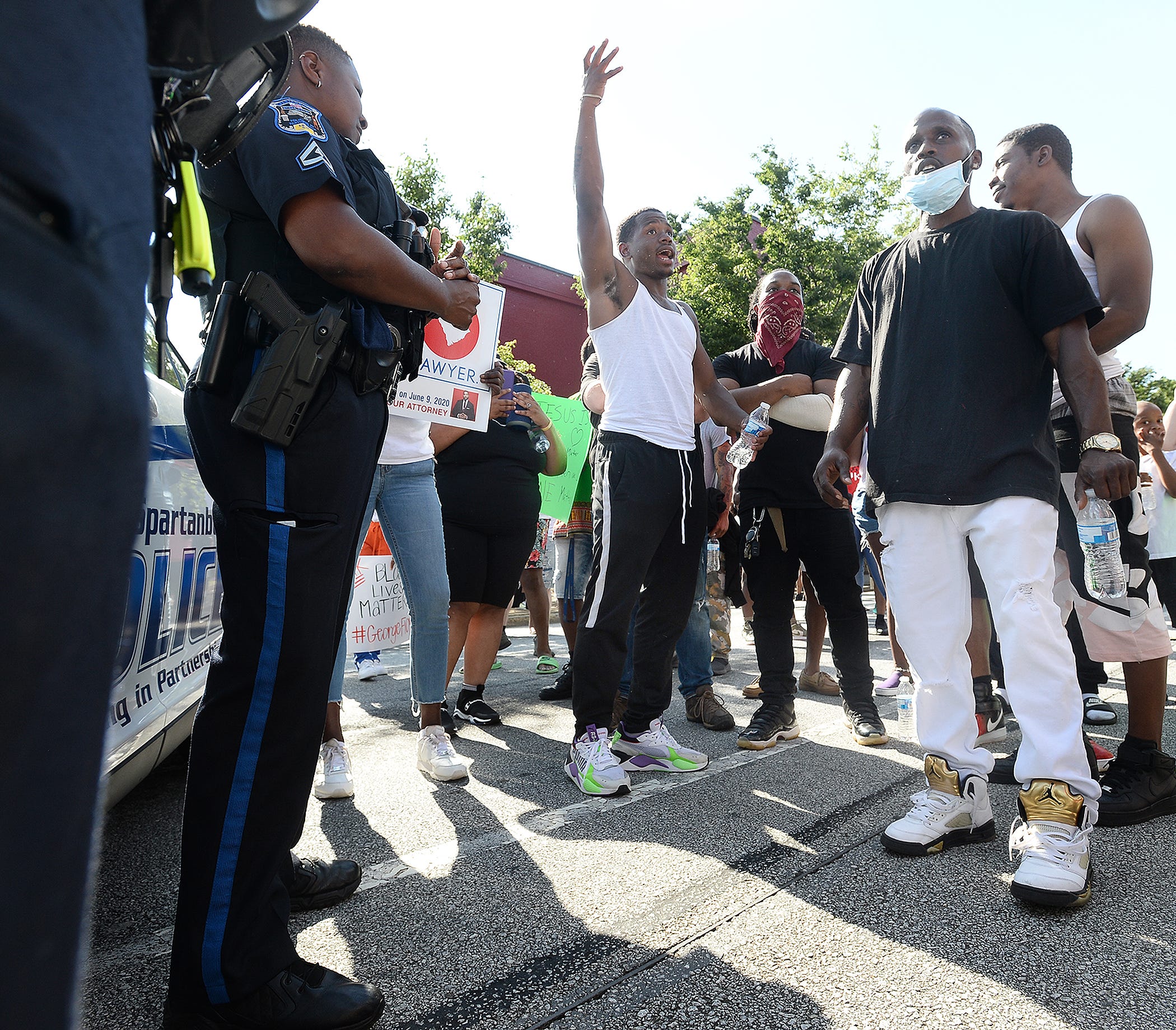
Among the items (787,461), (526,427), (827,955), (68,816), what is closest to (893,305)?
(787,461)

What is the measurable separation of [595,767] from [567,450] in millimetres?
3339

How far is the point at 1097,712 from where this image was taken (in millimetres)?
4414

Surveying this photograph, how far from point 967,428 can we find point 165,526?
7.58ft

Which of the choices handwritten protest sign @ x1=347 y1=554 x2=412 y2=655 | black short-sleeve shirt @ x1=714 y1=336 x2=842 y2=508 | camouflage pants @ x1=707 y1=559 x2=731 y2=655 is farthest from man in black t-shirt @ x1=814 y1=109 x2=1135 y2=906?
camouflage pants @ x1=707 y1=559 x2=731 y2=655

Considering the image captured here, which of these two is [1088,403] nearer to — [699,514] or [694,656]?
[699,514]

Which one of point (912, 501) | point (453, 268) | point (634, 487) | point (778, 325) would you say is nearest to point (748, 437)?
point (634, 487)

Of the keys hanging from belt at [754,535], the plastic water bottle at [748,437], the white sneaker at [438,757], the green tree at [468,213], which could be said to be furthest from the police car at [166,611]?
Answer: the green tree at [468,213]

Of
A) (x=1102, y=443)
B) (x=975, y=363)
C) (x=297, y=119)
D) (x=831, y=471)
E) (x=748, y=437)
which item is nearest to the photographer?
(x=297, y=119)

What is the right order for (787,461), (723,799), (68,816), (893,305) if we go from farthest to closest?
(787,461) < (723,799) < (893,305) < (68,816)

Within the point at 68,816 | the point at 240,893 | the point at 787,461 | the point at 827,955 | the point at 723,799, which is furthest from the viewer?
the point at 787,461

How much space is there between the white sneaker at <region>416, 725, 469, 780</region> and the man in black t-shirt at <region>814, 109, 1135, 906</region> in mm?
1563

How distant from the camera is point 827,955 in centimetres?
184

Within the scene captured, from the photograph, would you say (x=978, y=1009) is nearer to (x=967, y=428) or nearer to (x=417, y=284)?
(x=967, y=428)

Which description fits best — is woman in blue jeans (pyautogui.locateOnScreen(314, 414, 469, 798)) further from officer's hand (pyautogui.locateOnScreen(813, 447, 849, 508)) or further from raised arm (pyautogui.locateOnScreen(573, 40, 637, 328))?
officer's hand (pyautogui.locateOnScreen(813, 447, 849, 508))
